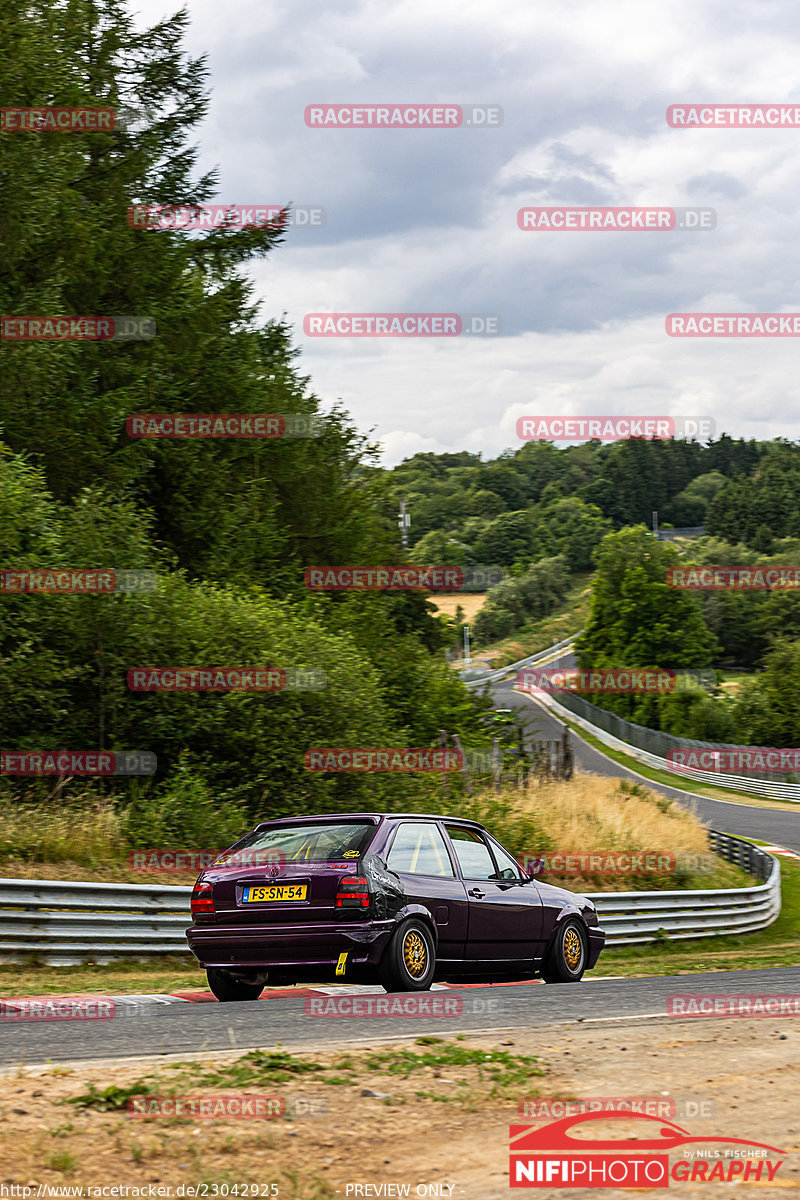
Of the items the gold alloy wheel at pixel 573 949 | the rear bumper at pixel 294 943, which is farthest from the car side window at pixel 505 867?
the rear bumper at pixel 294 943

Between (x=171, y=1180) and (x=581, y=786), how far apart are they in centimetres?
2495

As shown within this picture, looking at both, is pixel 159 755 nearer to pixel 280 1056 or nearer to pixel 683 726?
pixel 280 1056

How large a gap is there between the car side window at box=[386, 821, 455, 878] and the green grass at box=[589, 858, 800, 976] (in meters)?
4.30

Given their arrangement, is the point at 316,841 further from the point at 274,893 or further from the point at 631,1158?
the point at 631,1158

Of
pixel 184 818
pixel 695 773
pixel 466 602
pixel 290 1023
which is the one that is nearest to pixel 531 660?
pixel 466 602

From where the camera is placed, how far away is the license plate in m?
8.91

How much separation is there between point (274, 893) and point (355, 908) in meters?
0.66

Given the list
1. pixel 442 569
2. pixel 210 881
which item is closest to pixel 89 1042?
pixel 210 881

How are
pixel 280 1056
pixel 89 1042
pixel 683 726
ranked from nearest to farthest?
pixel 280 1056
pixel 89 1042
pixel 683 726

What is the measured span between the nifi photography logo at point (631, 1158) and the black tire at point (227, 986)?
495 centimetres

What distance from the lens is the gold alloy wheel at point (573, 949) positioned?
36.6ft

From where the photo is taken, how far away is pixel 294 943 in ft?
28.9

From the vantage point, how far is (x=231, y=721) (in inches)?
709

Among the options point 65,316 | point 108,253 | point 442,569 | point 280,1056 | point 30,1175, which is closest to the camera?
point 30,1175
